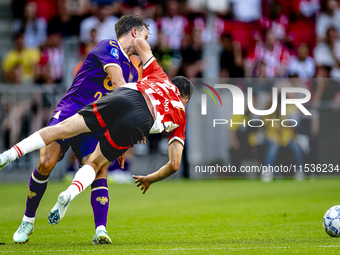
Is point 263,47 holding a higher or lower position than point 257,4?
lower

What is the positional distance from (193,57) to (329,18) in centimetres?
436

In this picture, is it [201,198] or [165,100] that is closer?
[165,100]

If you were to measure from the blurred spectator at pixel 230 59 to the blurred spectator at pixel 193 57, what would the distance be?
554 mm

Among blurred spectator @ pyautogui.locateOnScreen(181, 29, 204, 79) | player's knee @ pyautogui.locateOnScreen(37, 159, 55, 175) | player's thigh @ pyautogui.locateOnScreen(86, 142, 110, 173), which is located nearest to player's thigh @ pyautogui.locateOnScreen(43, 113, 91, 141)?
player's thigh @ pyautogui.locateOnScreen(86, 142, 110, 173)

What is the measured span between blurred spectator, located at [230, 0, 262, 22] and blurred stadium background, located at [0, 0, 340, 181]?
28mm

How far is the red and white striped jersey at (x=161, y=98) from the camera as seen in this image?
4953mm

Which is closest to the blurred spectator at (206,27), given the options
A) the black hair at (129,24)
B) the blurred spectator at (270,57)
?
the blurred spectator at (270,57)

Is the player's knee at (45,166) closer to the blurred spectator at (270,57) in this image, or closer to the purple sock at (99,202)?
the purple sock at (99,202)

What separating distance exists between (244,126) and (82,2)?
6161 mm

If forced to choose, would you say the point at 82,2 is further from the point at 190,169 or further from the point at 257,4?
the point at 190,169

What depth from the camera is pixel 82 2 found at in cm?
1538

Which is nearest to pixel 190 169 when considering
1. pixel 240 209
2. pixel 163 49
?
pixel 163 49

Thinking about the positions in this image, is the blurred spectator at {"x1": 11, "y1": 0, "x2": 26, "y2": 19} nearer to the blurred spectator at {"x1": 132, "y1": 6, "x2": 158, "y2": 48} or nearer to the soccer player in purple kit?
the blurred spectator at {"x1": 132, "y1": 6, "x2": 158, "y2": 48}

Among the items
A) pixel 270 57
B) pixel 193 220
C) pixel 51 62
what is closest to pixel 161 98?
pixel 193 220
